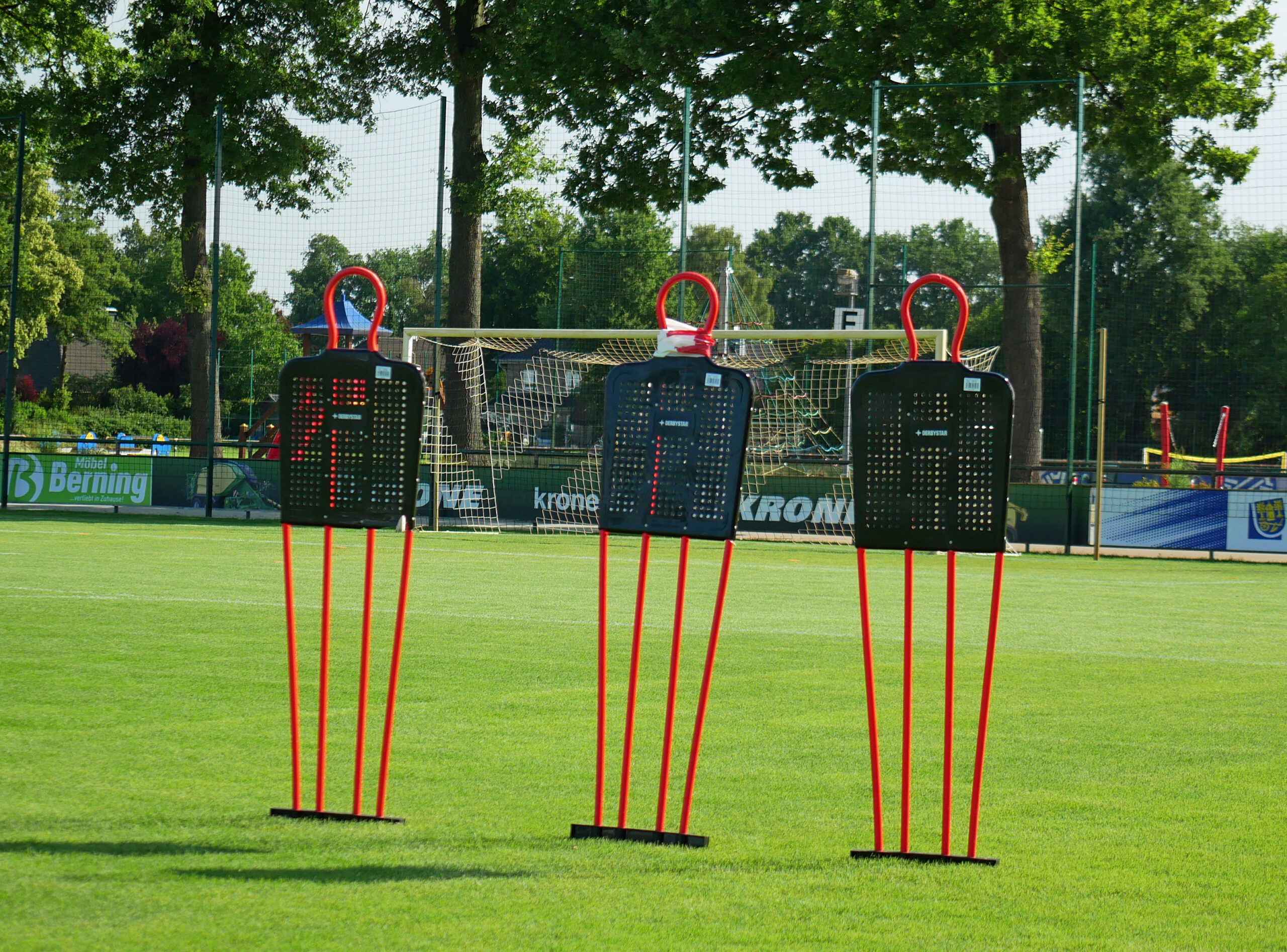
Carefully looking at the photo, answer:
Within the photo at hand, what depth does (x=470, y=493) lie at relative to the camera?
87.8 feet

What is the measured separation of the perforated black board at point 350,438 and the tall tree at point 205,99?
95.5ft

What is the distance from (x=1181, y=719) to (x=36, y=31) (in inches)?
1394

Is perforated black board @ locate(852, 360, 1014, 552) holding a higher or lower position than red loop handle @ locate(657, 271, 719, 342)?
lower

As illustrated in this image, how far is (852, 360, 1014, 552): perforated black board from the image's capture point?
4551mm

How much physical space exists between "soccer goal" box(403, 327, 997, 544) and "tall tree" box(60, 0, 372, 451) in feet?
27.5

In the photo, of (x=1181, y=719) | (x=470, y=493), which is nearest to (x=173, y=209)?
(x=470, y=493)

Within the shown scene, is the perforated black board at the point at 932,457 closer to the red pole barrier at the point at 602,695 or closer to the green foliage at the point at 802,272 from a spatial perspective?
the red pole barrier at the point at 602,695

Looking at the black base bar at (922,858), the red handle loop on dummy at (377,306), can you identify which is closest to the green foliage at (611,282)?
the red handle loop on dummy at (377,306)

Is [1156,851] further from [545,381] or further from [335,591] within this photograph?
[545,381]

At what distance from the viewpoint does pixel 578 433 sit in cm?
2891

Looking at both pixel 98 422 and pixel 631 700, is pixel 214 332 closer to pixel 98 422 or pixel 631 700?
pixel 631 700

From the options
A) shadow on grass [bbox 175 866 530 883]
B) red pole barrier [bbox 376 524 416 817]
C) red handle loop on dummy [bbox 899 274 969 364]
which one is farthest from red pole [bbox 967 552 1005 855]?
red pole barrier [bbox 376 524 416 817]

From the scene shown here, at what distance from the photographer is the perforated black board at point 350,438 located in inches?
195

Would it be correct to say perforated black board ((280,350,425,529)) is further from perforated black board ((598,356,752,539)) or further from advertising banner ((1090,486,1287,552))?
advertising banner ((1090,486,1287,552))
